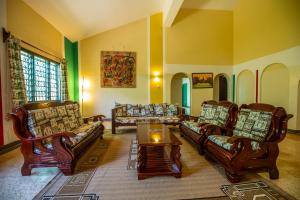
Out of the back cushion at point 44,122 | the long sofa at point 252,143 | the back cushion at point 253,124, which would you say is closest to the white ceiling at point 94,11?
the back cushion at point 44,122

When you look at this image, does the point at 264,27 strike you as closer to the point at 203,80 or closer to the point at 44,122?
the point at 203,80

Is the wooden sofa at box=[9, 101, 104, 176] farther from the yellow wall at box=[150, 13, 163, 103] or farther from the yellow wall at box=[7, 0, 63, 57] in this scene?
the yellow wall at box=[150, 13, 163, 103]

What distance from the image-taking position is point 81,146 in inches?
103

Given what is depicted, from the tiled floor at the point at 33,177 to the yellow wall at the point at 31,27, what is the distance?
259cm

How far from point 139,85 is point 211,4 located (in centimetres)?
449

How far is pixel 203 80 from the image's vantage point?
719cm

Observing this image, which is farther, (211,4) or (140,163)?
(211,4)

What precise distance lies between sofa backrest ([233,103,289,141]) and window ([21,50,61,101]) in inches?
185

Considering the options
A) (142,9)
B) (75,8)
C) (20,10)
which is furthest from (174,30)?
(20,10)

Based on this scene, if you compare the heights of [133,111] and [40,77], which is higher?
[40,77]

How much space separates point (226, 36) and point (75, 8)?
19.8ft

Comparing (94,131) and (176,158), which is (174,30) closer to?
(94,131)

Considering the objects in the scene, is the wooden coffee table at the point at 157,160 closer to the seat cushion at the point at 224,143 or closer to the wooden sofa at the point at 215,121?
the seat cushion at the point at 224,143

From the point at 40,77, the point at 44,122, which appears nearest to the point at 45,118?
the point at 44,122
